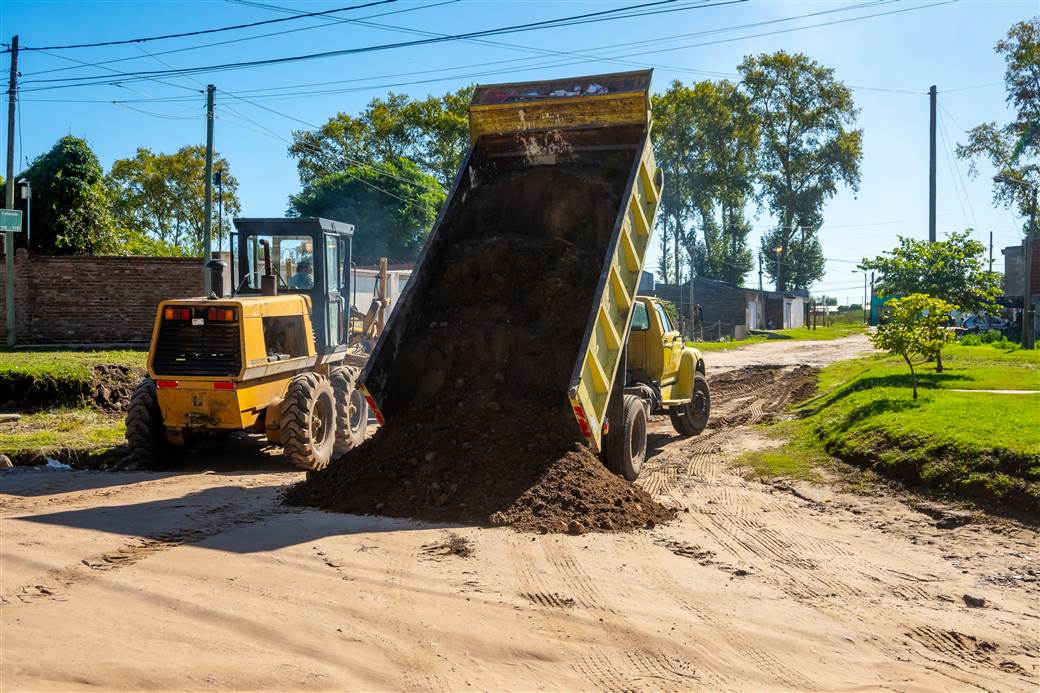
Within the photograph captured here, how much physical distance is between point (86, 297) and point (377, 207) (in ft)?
71.5

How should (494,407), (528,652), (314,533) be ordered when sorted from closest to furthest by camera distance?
(528,652)
(314,533)
(494,407)

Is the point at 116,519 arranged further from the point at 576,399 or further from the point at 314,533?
the point at 576,399

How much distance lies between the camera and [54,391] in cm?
1513

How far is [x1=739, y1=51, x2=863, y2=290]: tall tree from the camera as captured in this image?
54875 millimetres

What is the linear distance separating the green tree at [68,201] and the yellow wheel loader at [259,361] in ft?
57.4

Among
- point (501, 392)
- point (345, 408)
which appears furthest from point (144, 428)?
point (501, 392)

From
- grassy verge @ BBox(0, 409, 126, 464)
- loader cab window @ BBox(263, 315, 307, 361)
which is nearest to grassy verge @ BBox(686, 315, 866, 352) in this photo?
grassy verge @ BBox(0, 409, 126, 464)

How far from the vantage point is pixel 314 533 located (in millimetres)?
7262

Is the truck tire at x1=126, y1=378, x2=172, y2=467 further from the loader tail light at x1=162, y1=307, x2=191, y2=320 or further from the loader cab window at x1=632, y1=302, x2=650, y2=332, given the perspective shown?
the loader cab window at x1=632, y1=302, x2=650, y2=332

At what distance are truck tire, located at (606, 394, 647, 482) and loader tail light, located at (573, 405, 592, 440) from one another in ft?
4.30

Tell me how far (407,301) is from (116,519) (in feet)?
11.3

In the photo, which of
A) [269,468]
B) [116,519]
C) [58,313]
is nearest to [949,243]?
A: [269,468]

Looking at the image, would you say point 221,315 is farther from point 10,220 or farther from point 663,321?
point 10,220

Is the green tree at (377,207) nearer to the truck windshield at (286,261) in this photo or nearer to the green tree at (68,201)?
the green tree at (68,201)
